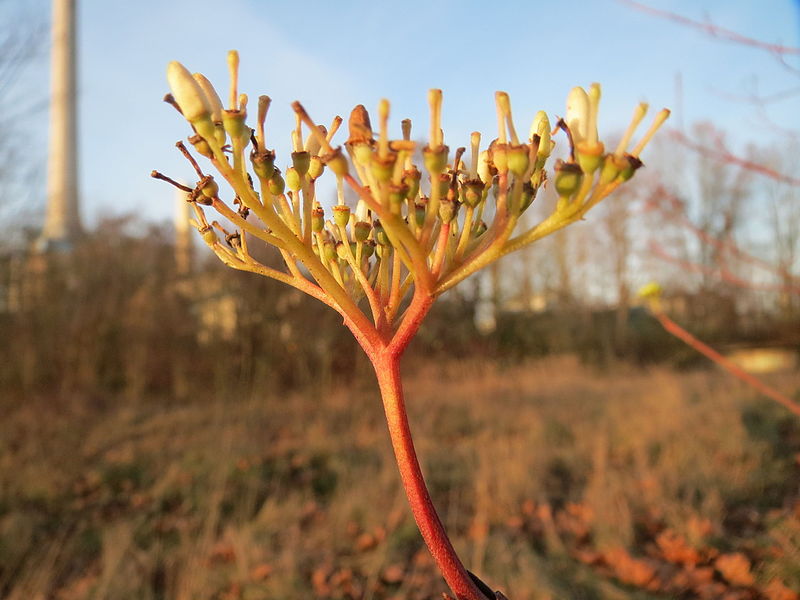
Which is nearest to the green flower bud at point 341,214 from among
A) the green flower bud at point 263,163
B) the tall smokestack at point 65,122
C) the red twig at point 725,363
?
the green flower bud at point 263,163

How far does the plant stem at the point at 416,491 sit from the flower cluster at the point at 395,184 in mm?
49

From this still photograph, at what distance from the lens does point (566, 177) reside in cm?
59

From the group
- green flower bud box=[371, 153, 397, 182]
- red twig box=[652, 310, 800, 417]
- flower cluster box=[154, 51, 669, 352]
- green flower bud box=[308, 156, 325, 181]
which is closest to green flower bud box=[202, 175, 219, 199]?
flower cluster box=[154, 51, 669, 352]

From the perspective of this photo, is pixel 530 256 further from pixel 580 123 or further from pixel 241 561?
pixel 580 123

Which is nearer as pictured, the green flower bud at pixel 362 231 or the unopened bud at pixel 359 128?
the unopened bud at pixel 359 128

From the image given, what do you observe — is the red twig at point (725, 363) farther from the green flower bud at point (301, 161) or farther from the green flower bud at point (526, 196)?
the green flower bud at point (301, 161)

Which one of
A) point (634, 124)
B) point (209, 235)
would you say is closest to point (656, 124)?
point (634, 124)

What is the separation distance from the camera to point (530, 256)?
18344 mm

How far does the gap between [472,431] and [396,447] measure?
749cm

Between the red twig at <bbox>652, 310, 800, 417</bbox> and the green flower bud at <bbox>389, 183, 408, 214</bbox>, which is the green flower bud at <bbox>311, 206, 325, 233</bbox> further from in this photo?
the red twig at <bbox>652, 310, 800, 417</bbox>

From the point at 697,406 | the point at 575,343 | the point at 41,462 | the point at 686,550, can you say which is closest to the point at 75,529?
the point at 41,462

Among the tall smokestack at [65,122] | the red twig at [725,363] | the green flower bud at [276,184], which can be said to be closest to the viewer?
the green flower bud at [276,184]

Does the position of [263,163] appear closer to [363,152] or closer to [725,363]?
[363,152]

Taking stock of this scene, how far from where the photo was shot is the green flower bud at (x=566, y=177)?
588 mm
